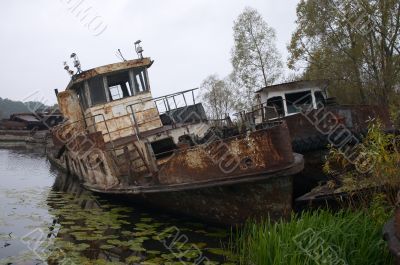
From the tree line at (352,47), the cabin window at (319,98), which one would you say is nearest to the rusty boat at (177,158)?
the cabin window at (319,98)

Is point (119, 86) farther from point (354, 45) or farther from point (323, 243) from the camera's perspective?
point (354, 45)

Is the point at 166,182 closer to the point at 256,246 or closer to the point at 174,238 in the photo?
the point at 174,238

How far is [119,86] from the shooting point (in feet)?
33.3

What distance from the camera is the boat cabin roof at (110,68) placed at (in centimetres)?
960

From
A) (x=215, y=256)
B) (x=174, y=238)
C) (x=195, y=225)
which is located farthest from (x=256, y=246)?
(x=195, y=225)

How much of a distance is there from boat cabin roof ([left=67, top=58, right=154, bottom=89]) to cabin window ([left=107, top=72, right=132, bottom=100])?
257 mm

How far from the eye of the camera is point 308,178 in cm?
930

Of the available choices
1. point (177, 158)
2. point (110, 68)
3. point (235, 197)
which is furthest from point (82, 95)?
point (235, 197)

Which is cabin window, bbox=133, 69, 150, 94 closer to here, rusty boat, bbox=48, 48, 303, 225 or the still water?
rusty boat, bbox=48, 48, 303, 225

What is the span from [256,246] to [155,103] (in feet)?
20.6

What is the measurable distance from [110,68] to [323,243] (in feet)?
23.0

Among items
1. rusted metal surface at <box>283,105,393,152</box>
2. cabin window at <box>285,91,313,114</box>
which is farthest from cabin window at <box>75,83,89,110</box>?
cabin window at <box>285,91,313,114</box>

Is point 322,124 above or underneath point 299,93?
underneath

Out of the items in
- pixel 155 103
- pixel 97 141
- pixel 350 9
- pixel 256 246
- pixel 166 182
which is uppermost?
pixel 350 9
